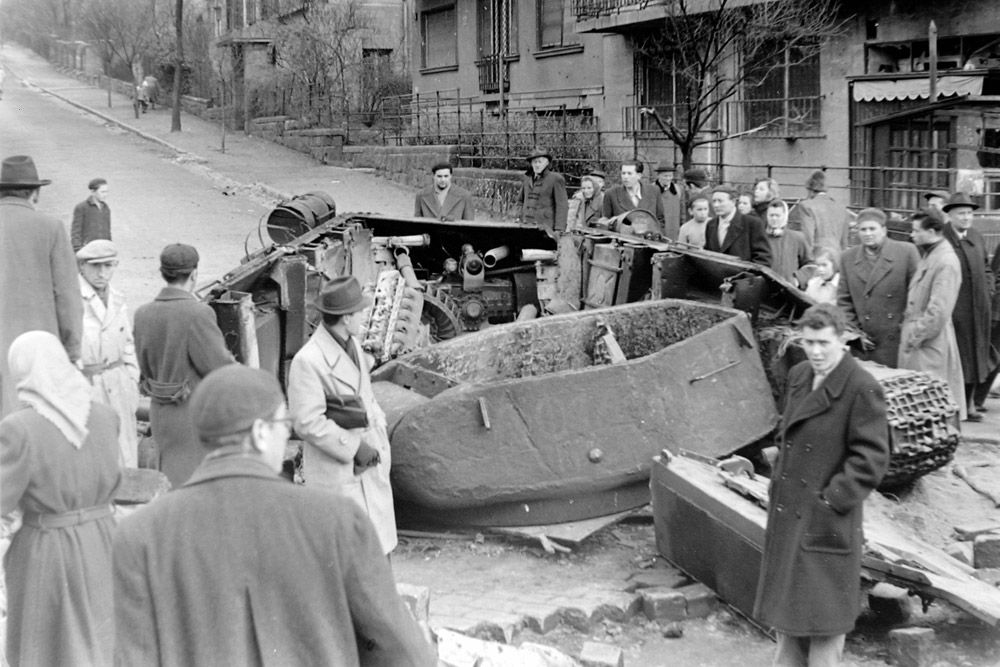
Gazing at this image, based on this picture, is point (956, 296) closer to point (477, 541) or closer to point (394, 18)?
point (477, 541)

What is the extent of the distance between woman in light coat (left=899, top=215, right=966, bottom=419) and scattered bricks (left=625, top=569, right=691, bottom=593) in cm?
321

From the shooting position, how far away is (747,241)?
10148mm

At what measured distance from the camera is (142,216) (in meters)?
22.4

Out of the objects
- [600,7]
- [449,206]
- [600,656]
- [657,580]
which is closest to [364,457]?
[600,656]

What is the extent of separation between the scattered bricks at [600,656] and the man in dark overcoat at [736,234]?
5010 millimetres

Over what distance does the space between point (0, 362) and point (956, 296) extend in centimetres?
643

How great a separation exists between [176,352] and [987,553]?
14.7 feet

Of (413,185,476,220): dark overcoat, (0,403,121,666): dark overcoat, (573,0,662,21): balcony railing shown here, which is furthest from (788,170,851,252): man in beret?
(573,0,662,21): balcony railing

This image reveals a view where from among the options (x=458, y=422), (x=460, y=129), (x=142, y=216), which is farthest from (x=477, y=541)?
(x=460, y=129)

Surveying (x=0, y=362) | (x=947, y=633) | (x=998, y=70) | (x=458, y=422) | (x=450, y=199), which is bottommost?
(x=947, y=633)

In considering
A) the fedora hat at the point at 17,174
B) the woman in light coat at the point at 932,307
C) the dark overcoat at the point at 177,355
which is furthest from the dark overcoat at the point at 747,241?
the fedora hat at the point at 17,174

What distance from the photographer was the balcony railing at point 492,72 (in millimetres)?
29359

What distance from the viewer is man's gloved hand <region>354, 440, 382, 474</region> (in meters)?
6.06

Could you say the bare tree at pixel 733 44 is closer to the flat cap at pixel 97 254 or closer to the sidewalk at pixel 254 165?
the sidewalk at pixel 254 165
